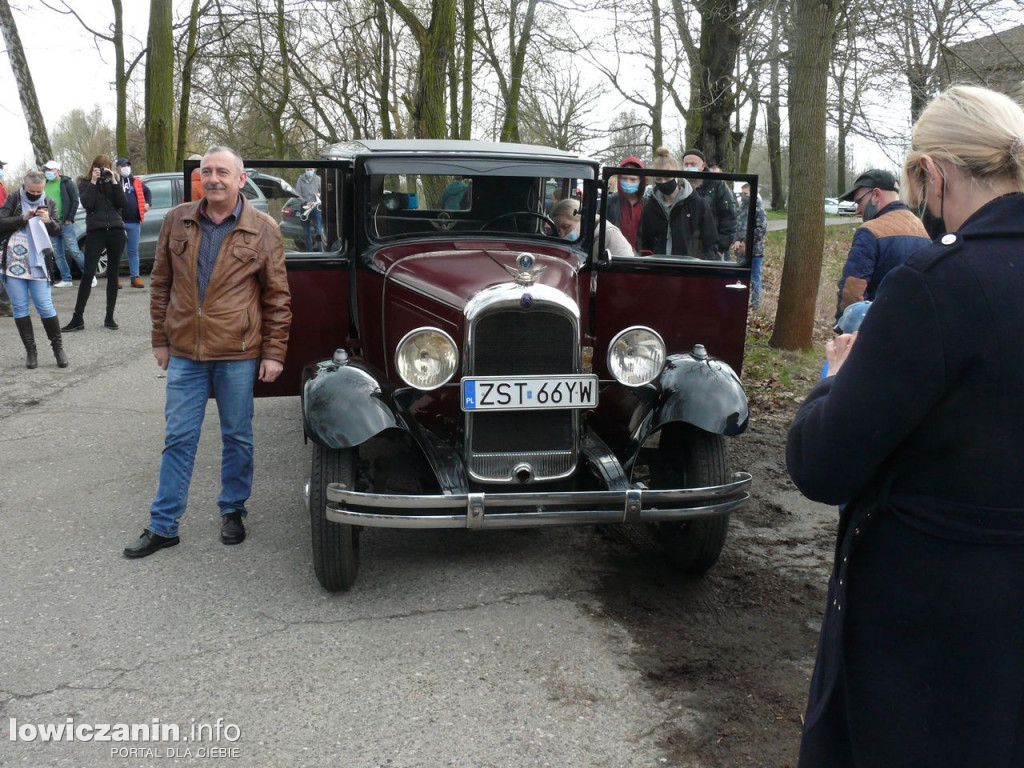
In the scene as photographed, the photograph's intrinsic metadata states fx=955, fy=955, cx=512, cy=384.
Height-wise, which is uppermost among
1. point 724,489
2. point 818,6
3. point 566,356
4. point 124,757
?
point 818,6

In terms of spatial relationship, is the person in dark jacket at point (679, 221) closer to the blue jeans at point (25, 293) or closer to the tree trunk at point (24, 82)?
the blue jeans at point (25, 293)

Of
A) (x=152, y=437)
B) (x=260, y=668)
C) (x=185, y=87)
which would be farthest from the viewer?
(x=185, y=87)

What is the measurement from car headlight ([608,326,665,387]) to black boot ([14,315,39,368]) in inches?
267

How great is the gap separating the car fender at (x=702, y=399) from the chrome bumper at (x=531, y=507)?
0.98 ft

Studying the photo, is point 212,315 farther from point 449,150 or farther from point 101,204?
point 101,204

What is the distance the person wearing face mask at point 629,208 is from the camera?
5.77m

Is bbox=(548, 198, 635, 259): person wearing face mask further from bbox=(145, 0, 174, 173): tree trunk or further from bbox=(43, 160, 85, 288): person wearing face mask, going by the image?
bbox=(145, 0, 174, 173): tree trunk

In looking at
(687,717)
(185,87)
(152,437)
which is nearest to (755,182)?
(687,717)

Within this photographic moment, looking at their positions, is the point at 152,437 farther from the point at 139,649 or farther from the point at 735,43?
the point at 735,43

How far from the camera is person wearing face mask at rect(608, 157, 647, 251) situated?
5.77 metres

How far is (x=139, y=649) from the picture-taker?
3.90m

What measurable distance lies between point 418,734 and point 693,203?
3.46 metres

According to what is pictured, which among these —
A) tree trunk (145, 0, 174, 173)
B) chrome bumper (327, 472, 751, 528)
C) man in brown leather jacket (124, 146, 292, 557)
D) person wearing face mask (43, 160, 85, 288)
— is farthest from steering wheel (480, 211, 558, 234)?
tree trunk (145, 0, 174, 173)

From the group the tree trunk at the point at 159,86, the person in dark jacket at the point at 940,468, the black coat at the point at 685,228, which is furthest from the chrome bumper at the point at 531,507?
the tree trunk at the point at 159,86
